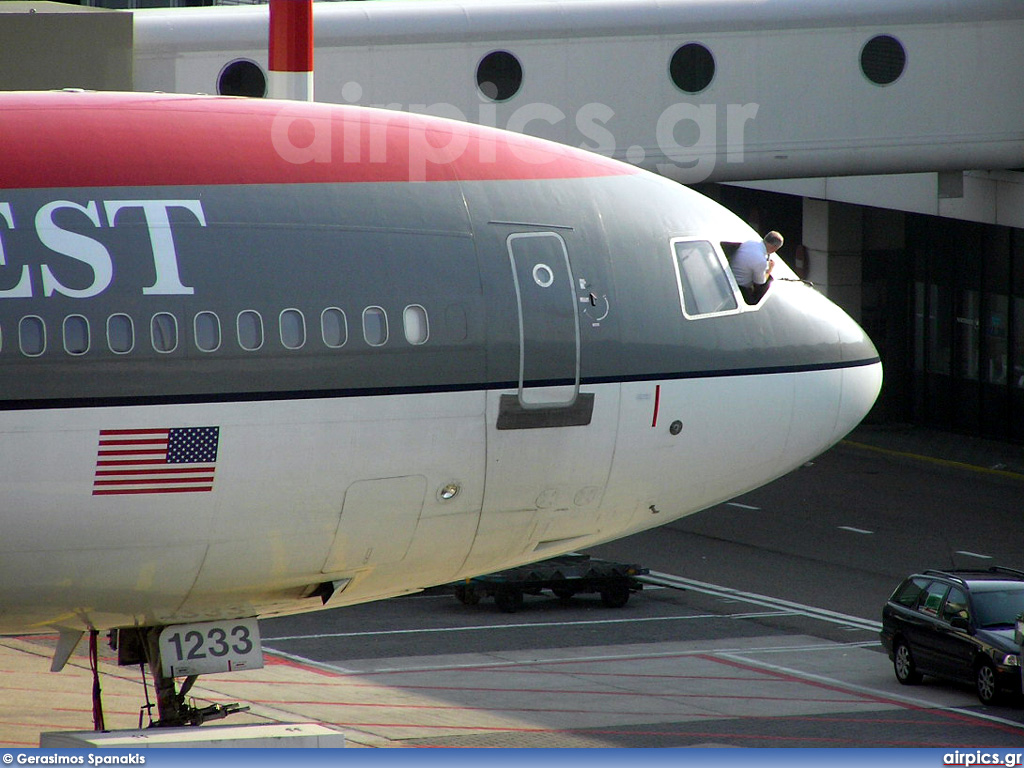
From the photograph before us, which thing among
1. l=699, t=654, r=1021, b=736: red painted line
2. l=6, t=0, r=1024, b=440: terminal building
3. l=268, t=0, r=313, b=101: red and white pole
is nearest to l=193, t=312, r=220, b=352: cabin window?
l=268, t=0, r=313, b=101: red and white pole

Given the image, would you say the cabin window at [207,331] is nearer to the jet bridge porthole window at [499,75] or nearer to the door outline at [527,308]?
the door outline at [527,308]

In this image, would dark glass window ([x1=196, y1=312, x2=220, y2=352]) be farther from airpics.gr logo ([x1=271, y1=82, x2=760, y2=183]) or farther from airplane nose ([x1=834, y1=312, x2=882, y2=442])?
airpics.gr logo ([x1=271, y1=82, x2=760, y2=183])

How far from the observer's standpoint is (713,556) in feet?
133

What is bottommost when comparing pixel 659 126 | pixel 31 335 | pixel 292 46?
pixel 31 335

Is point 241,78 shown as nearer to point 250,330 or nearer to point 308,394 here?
point 250,330

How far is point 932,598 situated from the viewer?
30.3m

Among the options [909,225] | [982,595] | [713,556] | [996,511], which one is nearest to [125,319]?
[982,595]

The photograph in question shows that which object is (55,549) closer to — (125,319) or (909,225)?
(125,319)

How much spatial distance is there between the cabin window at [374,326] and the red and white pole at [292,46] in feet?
31.8

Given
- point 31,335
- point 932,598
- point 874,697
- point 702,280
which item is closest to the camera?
point 31,335

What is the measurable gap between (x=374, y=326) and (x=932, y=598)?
695 inches

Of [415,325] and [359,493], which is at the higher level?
[415,325]

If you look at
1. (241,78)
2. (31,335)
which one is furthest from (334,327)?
(241,78)

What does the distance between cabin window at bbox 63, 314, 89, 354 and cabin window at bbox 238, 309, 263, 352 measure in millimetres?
1356
